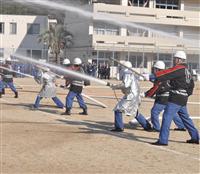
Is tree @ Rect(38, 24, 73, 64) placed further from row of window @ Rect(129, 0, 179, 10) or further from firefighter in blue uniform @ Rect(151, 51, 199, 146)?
firefighter in blue uniform @ Rect(151, 51, 199, 146)

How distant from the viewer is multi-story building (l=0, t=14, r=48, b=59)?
200 ft

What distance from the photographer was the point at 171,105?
408 inches

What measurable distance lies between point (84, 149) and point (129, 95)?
2.44m

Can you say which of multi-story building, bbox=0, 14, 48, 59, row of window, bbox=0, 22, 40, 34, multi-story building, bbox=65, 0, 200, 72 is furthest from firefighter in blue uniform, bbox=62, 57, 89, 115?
row of window, bbox=0, 22, 40, 34

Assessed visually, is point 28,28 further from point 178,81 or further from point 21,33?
point 178,81

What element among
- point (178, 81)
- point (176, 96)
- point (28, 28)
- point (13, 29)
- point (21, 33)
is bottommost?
point (176, 96)

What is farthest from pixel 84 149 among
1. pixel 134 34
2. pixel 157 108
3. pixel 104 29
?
pixel 134 34

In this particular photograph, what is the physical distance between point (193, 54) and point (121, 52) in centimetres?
845

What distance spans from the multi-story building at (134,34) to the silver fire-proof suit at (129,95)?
130ft

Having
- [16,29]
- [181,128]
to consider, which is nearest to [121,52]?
[16,29]

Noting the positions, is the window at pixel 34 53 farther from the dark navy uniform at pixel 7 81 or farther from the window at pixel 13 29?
the dark navy uniform at pixel 7 81

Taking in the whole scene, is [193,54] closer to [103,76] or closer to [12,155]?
[103,76]

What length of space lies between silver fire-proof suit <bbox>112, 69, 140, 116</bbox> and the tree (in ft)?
153

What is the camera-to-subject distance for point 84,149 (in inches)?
382
